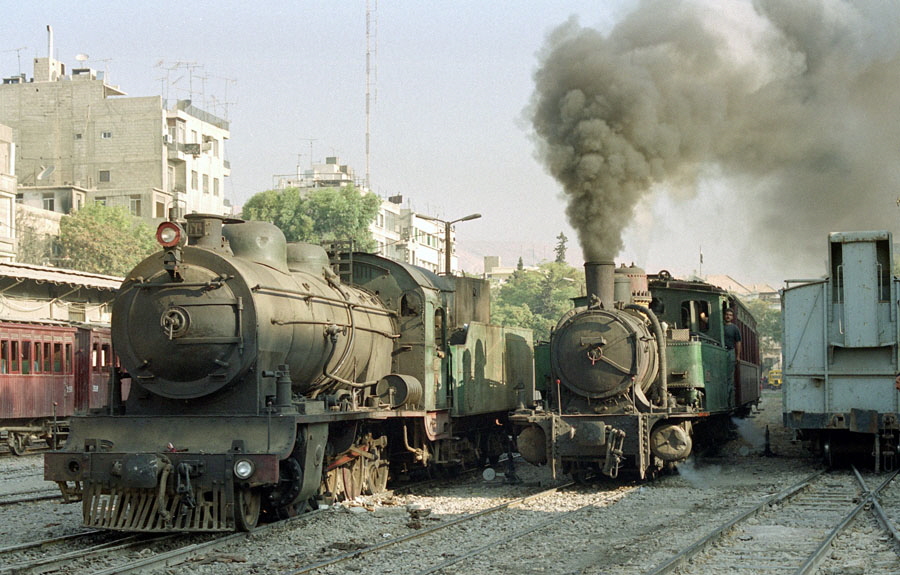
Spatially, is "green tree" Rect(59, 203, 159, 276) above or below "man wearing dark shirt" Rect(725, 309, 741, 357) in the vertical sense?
above

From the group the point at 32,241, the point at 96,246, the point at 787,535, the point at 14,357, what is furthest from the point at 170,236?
the point at 32,241

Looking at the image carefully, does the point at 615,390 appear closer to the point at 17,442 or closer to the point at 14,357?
the point at 14,357

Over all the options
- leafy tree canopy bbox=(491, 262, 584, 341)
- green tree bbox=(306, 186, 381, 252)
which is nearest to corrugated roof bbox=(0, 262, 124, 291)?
green tree bbox=(306, 186, 381, 252)

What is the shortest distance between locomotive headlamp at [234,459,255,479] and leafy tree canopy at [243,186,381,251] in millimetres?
52636

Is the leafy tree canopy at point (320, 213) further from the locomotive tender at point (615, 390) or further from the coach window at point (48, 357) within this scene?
the locomotive tender at point (615, 390)

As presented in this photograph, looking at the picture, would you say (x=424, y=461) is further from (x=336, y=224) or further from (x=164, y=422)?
(x=336, y=224)

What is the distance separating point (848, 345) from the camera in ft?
54.5

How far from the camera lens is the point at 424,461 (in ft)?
50.0

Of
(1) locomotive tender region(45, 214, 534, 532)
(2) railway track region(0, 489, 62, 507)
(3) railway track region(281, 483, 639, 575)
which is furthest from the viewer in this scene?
(2) railway track region(0, 489, 62, 507)

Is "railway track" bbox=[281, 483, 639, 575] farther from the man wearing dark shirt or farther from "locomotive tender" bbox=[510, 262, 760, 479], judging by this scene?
the man wearing dark shirt

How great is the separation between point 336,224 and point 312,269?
51.1 meters

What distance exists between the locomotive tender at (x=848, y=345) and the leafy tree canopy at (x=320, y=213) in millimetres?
47292

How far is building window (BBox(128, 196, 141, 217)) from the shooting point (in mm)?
61969

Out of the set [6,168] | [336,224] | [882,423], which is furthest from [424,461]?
[336,224]
